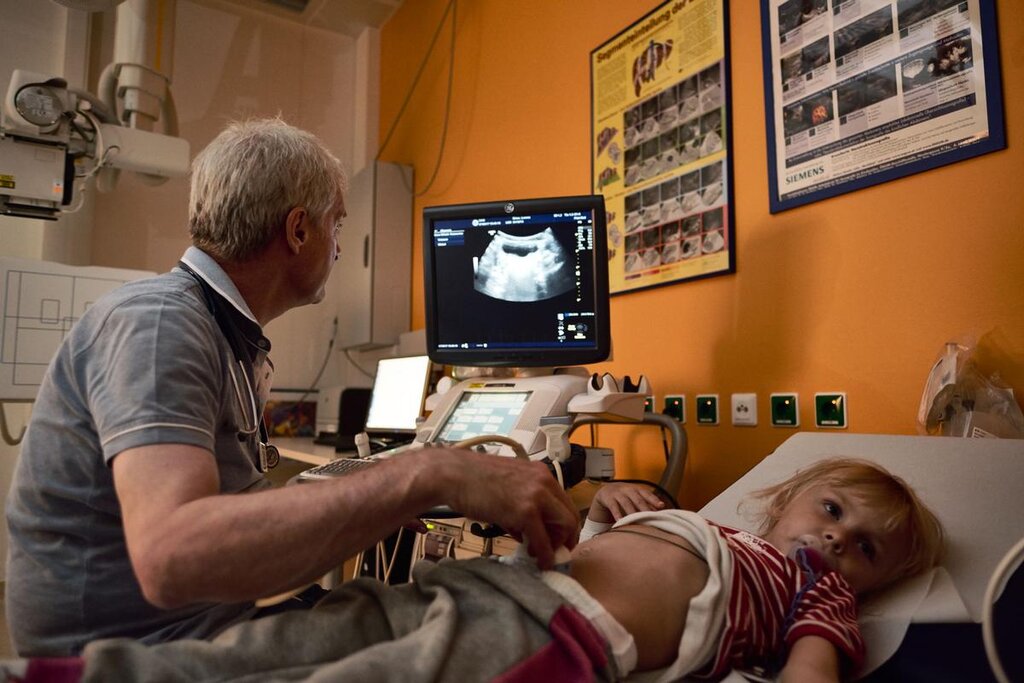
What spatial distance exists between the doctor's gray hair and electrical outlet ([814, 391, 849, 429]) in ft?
3.77

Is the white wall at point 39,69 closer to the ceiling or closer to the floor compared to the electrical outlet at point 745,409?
closer to the ceiling

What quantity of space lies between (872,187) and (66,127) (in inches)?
95.5

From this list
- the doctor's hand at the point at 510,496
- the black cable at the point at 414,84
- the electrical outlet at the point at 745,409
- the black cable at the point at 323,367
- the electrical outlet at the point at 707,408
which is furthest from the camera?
the black cable at the point at 323,367

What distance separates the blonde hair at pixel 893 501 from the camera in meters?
1.08

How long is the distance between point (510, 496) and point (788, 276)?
1118 mm

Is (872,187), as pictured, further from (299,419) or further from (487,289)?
(299,419)

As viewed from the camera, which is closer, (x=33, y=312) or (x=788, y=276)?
(x=788, y=276)

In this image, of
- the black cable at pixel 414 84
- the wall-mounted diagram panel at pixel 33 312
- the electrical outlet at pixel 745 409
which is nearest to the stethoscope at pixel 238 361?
the electrical outlet at pixel 745 409

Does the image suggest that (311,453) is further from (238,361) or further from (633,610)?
(633,610)

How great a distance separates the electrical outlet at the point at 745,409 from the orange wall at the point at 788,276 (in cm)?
2

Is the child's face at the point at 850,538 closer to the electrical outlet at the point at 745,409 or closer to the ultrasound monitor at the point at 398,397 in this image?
the electrical outlet at the point at 745,409

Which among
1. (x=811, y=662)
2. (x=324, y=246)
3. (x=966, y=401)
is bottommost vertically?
(x=811, y=662)

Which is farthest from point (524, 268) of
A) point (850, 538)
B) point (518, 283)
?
point (850, 538)

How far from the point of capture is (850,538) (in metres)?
1.10
